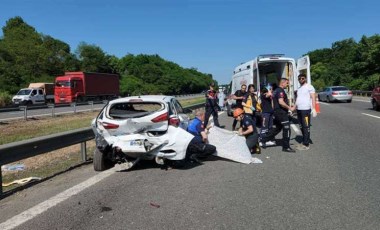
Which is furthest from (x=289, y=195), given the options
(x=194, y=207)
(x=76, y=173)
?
(x=76, y=173)

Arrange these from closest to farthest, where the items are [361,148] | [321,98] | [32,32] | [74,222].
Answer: [74,222], [361,148], [321,98], [32,32]

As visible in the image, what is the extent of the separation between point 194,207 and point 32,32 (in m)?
89.7

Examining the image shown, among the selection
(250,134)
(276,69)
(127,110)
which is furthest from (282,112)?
(276,69)

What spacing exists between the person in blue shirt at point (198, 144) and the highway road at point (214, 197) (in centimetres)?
24

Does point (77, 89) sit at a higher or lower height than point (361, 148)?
higher

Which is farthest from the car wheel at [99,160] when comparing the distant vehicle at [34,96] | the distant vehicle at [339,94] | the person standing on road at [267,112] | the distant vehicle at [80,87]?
the distant vehicle at [80,87]

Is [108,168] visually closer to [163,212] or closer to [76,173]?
[76,173]

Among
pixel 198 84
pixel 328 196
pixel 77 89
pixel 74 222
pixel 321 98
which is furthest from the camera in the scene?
Answer: pixel 198 84

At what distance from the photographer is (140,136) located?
27.1 ft

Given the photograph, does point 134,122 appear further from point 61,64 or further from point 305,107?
point 61,64

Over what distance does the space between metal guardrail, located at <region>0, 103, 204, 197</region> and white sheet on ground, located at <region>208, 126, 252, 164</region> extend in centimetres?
283

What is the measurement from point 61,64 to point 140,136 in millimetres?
76195

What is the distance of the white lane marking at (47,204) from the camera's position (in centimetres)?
526

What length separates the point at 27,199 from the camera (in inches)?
259
